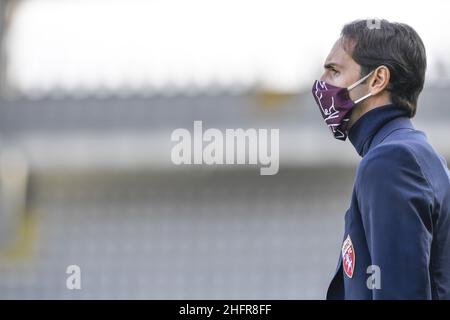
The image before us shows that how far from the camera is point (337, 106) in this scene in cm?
135

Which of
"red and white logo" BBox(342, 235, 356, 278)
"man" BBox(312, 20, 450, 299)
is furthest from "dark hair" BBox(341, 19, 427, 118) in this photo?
"red and white logo" BBox(342, 235, 356, 278)

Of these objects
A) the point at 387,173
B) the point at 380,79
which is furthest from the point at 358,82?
the point at 387,173

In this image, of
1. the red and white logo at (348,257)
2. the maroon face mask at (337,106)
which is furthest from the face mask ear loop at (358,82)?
the red and white logo at (348,257)

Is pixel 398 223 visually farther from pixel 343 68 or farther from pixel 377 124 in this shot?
pixel 343 68

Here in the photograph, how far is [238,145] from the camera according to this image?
22.3ft

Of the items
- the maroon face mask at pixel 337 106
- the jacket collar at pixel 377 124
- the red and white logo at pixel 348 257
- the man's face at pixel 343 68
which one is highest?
the man's face at pixel 343 68

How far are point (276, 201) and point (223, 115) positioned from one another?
1.07 m

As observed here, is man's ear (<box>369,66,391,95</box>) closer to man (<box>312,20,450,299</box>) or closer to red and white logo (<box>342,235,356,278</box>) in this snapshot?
man (<box>312,20,450,299</box>)

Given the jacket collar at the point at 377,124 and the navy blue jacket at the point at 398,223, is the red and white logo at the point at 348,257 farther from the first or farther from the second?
the jacket collar at the point at 377,124

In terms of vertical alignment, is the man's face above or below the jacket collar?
above

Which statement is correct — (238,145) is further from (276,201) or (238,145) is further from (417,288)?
(417,288)

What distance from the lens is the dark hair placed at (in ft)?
4.19

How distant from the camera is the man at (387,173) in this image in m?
1.12
